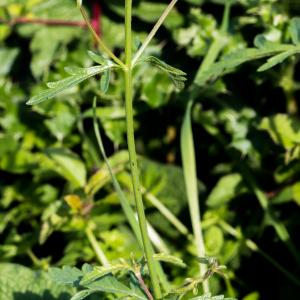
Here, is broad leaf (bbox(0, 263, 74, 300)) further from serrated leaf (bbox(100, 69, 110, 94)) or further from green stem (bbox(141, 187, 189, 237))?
serrated leaf (bbox(100, 69, 110, 94))

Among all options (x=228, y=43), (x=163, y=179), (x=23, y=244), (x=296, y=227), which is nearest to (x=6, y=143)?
(x=23, y=244)

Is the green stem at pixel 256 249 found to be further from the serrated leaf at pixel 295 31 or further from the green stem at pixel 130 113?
the green stem at pixel 130 113

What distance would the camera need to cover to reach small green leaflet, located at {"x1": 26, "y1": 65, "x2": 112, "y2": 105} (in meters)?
0.97

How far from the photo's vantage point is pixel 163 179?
6.18 ft

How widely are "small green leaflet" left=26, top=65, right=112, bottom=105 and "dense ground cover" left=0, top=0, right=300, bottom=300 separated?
59 centimetres

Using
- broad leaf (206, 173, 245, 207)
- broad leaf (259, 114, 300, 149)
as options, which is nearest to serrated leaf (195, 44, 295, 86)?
broad leaf (259, 114, 300, 149)

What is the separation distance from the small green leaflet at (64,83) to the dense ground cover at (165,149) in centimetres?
59

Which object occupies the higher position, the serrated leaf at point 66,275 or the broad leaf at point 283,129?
the serrated leaf at point 66,275

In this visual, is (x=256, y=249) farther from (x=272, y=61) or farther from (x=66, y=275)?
(x=66, y=275)

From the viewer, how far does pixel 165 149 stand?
2.21 m

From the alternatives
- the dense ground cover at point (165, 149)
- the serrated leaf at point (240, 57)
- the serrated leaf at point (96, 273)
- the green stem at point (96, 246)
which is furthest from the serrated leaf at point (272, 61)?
the green stem at point (96, 246)

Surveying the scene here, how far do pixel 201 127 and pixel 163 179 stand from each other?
296 millimetres

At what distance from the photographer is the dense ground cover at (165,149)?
177 centimetres

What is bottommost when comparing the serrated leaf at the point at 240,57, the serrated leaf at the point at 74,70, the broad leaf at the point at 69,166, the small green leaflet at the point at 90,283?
the broad leaf at the point at 69,166
